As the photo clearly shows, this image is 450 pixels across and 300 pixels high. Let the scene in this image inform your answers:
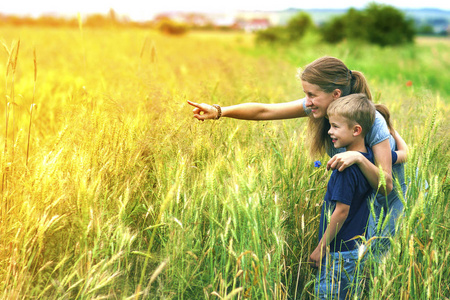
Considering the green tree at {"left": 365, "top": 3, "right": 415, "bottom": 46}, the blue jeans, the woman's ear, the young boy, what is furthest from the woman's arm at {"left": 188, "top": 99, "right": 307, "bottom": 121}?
the green tree at {"left": 365, "top": 3, "right": 415, "bottom": 46}

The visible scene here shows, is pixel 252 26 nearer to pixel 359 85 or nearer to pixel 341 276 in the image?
pixel 359 85

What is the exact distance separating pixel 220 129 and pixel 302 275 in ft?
3.00

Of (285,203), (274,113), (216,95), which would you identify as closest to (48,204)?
(285,203)

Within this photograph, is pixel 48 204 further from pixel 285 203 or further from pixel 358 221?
pixel 358 221

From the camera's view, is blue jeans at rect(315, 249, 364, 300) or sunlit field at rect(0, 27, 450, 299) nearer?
sunlit field at rect(0, 27, 450, 299)

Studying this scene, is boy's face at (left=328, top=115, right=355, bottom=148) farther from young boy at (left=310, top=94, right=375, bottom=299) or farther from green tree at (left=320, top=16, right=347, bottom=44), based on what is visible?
green tree at (left=320, top=16, right=347, bottom=44)

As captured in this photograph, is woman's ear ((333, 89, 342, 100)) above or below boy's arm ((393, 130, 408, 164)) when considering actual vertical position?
above

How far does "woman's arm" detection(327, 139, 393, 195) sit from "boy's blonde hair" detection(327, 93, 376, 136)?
0.10 meters

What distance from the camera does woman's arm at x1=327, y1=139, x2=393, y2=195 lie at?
1.91m

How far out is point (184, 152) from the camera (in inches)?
89.3

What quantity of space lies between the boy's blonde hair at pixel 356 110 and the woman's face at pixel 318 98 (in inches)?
4.8

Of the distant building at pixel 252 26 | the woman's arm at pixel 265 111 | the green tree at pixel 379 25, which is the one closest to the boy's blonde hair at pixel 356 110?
the woman's arm at pixel 265 111

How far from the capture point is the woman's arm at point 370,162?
1907 mm

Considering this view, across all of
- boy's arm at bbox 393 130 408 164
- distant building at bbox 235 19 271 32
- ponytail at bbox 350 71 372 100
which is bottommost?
boy's arm at bbox 393 130 408 164
